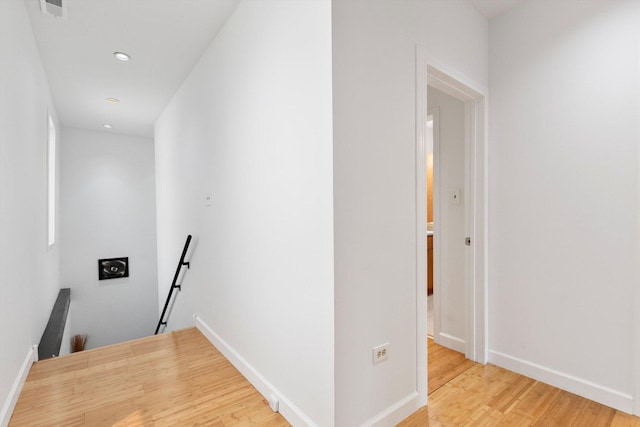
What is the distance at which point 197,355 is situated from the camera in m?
2.68

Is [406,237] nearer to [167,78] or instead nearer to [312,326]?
[312,326]

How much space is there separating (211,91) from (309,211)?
77.1 inches

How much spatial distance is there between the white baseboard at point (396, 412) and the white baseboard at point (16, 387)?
199 cm

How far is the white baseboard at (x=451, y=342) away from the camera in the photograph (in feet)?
8.63

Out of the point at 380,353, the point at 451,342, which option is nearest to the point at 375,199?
the point at 380,353

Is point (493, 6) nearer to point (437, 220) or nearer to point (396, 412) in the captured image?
point (437, 220)

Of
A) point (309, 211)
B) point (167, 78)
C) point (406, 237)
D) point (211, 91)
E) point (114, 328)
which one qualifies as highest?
point (167, 78)

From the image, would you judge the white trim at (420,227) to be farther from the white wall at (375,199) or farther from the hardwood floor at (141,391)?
the hardwood floor at (141,391)

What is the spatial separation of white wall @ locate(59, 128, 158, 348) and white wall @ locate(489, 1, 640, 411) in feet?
19.7

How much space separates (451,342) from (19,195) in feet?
A: 11.6

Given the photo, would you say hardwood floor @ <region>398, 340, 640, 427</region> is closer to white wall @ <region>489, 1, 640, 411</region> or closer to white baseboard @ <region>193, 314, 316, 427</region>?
white wall @ <region>489, 1, 640, 411</region>

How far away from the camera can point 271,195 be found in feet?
6.48

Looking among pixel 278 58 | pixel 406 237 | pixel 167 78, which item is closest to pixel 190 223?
pixel 167 78

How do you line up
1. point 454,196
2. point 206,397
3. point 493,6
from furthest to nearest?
point 454,196, point 493,6, point 206,397
